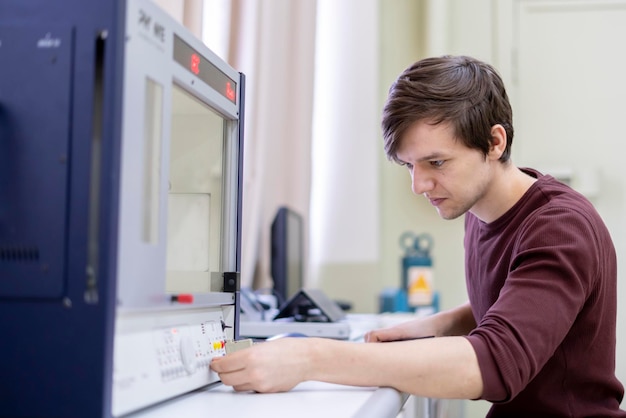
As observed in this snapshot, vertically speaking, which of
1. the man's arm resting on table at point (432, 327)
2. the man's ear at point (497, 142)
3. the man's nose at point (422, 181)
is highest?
the man's ear at point (497, 142)

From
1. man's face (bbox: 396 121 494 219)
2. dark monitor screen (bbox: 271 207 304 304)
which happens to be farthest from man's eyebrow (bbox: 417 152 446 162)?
dark monitor screen (bbox: 271 207 304 304)

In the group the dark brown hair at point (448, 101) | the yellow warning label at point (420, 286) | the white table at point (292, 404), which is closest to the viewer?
the white table at point (292, 404)

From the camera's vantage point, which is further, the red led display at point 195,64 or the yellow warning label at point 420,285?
the yellow warning label at point 420,285

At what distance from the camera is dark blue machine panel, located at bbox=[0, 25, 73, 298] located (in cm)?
76

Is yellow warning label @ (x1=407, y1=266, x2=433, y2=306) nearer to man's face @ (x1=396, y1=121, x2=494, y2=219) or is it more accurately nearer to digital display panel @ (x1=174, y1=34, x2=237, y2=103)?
man's face @ (x1=396, y1=121, x2=494, y2=219)

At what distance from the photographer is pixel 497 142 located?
4.44 feet

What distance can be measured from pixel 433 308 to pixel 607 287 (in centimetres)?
181

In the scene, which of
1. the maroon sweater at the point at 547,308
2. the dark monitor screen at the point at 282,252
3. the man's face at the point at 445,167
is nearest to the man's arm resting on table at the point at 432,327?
the maroon sweater at the point at 547,308

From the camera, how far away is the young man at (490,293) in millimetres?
974

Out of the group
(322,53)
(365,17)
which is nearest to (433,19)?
(365,17)

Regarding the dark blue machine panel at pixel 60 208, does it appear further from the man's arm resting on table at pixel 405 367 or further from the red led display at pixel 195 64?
the man's arm resting on table at pixel 405 367

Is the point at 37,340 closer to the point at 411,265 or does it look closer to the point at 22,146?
the point at 22,146

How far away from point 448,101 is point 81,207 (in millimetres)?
726

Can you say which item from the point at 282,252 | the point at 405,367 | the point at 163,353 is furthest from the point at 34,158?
the point at 282,252
